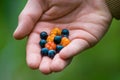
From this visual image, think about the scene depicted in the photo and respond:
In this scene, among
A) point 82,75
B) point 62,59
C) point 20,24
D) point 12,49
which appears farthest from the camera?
point 12,49

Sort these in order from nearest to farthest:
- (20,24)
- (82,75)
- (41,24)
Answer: (20,24) → (41,24) → (82,75)

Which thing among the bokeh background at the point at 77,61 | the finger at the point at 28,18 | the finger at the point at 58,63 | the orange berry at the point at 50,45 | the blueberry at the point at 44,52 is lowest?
the bokeh background at the point at 77,61

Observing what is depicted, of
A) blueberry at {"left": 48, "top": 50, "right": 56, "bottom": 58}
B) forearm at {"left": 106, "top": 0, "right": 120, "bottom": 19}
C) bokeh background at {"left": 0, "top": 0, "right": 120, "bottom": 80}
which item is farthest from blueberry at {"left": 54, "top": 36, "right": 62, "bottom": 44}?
bokeh background at {"left": 0, "top": 0, "right": 120, "bottom": 80}

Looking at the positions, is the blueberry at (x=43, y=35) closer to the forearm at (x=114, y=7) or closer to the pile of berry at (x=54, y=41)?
the pile of berry at (x=54, y=41)

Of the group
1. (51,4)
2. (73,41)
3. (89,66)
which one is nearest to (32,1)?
(51,4)

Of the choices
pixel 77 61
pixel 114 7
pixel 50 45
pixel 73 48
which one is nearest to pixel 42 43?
pixel 50 45

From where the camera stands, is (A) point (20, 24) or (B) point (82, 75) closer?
(A) point (20, 24)

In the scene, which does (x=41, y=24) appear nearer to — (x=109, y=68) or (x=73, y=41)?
(x=73, y=41)

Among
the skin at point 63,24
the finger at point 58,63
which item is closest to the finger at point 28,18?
the skin at point 63,24
